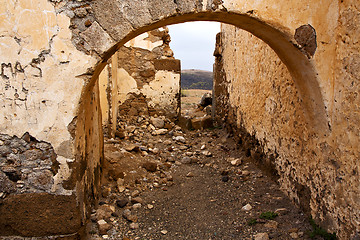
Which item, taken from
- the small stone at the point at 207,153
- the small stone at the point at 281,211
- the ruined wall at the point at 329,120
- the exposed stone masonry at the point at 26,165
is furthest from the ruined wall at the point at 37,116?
the small stone at the point at 207,153

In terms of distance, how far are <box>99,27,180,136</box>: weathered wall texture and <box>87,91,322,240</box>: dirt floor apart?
113cm

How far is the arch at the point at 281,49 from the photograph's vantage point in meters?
1.99

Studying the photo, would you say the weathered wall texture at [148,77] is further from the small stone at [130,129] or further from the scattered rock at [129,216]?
the scattered rock at [129,216]

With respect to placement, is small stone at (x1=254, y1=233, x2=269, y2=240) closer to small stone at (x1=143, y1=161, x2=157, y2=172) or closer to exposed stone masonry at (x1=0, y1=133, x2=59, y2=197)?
exposed stone masonry at (x1=0, y1=133, x2=59, y2=197)

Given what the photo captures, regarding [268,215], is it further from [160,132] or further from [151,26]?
[160,132]

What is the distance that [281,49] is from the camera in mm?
2266

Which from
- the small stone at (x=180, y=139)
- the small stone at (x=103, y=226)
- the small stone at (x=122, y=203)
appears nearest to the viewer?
the small stone at (x=103, y=226)

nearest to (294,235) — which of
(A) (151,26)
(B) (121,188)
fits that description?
(B) (121,188)

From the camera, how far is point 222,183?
11.6 feet

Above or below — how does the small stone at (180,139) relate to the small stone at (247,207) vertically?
above

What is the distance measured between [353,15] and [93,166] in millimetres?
2389

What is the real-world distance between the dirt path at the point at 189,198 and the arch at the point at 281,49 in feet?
3.13

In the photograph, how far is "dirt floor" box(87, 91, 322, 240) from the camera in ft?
8.28

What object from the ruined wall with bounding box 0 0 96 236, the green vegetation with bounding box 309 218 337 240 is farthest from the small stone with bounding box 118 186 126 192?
the green vegetation with bounding box 309 218 337 240
